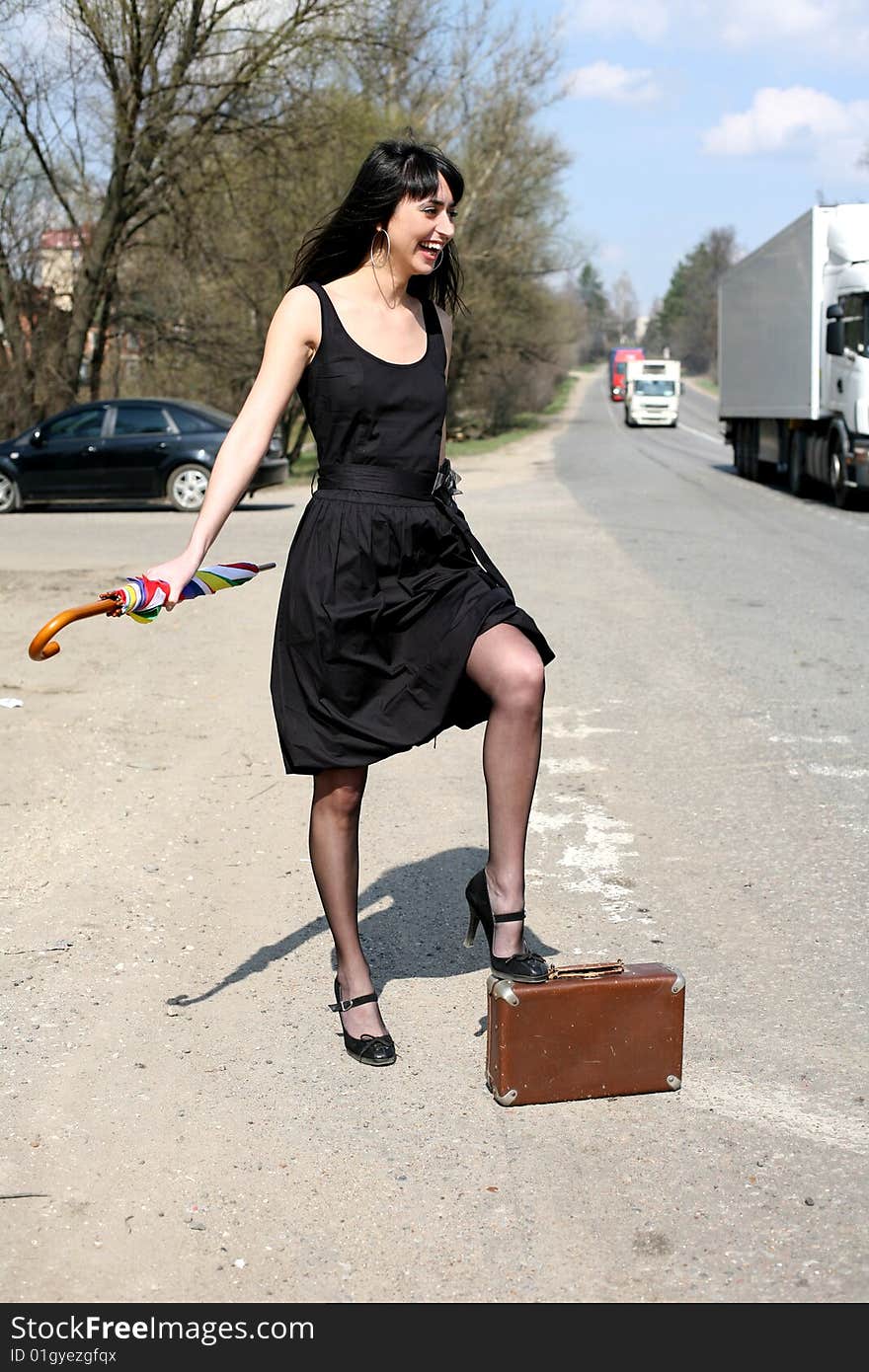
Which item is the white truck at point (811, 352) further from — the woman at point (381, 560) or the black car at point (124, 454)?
the woman at point (381, 560)

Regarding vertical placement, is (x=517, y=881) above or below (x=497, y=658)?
below

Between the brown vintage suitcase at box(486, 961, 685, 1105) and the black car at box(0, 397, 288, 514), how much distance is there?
1712 cm

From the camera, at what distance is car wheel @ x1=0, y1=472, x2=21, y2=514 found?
21.6 meters

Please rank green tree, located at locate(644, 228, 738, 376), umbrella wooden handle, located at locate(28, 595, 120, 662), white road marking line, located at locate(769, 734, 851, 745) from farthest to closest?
1. green tree, located at locate(644, 228, 738, 376)
2. white road marking line, located at locate(769, 734, 851, 745)
3. umbrella wooden handle, located at locate(28, 595, 120, 662)

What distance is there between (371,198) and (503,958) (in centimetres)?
177

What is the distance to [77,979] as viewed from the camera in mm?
4242

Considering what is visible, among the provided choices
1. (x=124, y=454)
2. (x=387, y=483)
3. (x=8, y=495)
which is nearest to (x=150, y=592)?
(x=387, y=483)

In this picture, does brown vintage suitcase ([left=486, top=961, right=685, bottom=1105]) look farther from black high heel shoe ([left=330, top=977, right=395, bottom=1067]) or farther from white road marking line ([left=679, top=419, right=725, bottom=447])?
white road marking line ([left=679, top=419, right=725, bottom=447])

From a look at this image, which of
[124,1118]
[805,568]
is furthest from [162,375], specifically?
[124,1118]

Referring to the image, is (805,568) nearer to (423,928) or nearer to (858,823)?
(858,823)

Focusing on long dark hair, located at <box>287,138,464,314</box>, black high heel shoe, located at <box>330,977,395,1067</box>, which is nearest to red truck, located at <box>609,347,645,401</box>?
long dark hair, located at <box>287,138,464,314</box>

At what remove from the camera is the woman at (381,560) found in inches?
141

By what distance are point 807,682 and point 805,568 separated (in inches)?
219

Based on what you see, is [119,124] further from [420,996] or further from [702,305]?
[702,305]
